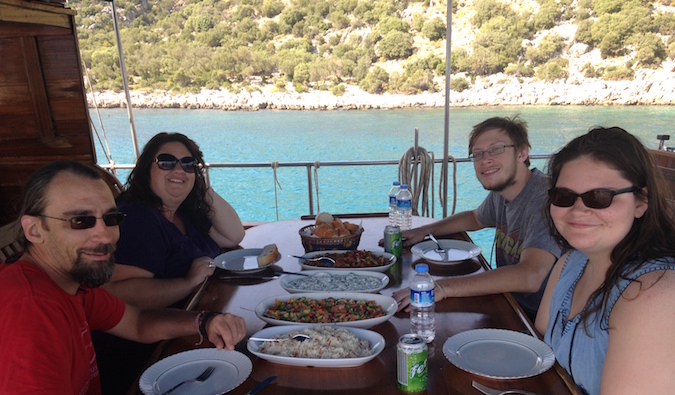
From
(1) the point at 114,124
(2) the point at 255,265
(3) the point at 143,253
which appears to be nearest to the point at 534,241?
(2) the point at 255,265

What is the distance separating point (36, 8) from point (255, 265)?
249 cm

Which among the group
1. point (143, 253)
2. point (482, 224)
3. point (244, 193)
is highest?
point (143, 253)

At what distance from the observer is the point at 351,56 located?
2503 centimetres

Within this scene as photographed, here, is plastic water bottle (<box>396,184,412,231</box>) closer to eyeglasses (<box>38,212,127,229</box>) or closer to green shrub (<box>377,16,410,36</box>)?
eyeglasses (<box>38,212,127,229</box>)

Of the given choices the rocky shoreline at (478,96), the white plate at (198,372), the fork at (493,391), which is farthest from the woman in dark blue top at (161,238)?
the rocky shoreline at (478,96)

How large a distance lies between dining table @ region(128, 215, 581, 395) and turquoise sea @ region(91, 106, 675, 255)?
11.4 m

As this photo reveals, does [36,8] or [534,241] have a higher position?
[36,8]

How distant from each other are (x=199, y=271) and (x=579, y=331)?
4.37ft

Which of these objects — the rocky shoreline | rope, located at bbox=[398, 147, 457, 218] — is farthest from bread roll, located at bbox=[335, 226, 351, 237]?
the rocky shoreline

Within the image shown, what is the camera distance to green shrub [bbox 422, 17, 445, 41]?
73.6 ft

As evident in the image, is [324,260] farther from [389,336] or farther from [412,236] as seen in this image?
[389,336]

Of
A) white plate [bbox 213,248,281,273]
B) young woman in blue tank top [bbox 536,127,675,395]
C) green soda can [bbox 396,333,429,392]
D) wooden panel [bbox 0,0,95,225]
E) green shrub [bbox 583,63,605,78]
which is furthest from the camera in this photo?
green shrub [bbox 583,63,605,78]

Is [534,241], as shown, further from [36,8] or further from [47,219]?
[36,8]

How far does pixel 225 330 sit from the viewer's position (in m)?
1.44
